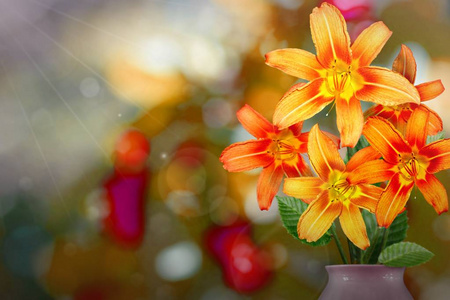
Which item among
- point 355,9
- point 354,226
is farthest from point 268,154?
point 355,9

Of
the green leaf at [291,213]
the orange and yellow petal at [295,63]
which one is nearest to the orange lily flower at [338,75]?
the orange and yellow petal at [295,63]

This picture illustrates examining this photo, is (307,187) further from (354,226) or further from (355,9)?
(355,9)

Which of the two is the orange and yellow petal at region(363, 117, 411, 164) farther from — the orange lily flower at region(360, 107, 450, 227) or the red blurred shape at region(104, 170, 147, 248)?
the red blurred shape at region(104, 170, 147, 248)

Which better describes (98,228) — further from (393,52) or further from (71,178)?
(393,52)

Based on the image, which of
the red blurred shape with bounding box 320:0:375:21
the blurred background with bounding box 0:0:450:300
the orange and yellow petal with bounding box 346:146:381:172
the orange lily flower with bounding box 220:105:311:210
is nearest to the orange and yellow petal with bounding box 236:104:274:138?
the orange lily flower with bounding box 220:105:311:210

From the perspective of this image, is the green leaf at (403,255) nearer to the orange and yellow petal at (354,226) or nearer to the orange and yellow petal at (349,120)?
the orange and yellow petal at (354,226)

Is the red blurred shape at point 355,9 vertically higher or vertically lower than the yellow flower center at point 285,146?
higher
